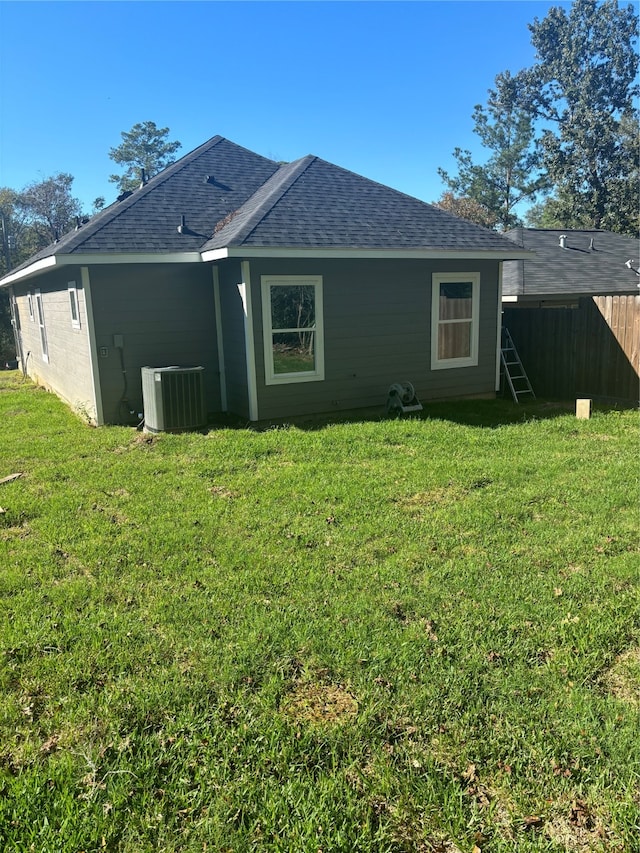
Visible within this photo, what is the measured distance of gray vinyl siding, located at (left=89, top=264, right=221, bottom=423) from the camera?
952cm

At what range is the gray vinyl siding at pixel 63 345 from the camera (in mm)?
10062

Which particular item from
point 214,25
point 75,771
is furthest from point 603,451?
point 214,25

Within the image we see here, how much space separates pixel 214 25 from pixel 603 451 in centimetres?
1063

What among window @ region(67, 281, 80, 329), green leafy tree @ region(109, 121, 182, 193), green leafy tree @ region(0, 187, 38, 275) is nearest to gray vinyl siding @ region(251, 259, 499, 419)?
window @ region(67, 281, 80, 329)

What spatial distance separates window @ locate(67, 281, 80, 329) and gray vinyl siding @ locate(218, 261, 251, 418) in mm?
2476

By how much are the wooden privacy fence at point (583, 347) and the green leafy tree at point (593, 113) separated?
26600 mm

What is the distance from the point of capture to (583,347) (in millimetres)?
11445

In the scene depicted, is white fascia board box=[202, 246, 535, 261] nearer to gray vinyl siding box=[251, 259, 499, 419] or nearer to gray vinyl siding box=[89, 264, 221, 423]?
gray vinyl siding box=[251, 259, 499, 419]

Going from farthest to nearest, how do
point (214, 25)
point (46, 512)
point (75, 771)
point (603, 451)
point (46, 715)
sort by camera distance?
point (214, 25) → point (603, 451) → point (46, 512) → point (46, 715) → point (75, 771)

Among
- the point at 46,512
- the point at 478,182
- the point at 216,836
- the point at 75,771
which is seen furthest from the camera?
the point at 478,182

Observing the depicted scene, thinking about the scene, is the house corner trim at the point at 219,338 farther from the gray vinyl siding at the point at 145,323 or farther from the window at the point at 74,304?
the window at the point at 74,304

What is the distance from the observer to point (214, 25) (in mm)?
11883

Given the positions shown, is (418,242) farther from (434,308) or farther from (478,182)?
(478,182)

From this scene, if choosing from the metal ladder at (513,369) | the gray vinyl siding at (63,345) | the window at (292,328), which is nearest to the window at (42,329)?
the gray vinyl siding at (63,345)
